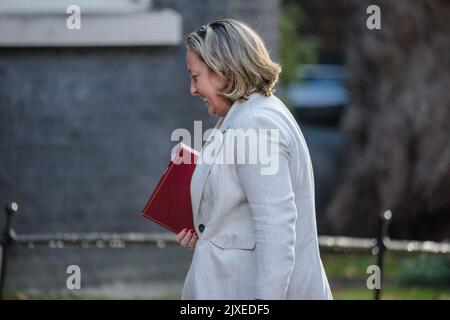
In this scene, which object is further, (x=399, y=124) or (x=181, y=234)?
(x=399, y=124)

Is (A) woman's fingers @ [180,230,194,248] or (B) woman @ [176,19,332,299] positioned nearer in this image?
(B) woman @ [176,19,332,299]

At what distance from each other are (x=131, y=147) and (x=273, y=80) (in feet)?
16.9

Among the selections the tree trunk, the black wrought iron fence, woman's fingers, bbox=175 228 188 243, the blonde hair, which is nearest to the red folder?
woman's fingers, bbox=175 228 188 243

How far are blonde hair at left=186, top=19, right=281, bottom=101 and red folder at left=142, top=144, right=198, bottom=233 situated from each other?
1.13ft

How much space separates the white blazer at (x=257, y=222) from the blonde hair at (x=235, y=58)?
5 centimetres

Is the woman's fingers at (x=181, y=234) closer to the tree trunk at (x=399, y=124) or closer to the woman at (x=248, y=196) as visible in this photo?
the woman at (x=248, y=196)

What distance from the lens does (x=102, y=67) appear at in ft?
32.3

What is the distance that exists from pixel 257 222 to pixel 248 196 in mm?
104

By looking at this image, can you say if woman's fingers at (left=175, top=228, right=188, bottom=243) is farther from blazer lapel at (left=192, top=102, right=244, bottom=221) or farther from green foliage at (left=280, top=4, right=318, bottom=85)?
green foliage at (left=280, top=4, right=318, bottom=85)

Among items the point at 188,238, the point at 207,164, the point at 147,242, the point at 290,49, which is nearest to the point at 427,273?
the point at 147,242

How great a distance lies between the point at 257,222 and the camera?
4.66 meters

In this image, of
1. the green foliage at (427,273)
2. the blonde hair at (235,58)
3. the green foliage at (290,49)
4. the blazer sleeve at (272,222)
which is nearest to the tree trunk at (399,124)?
the green foliage at (427,273)

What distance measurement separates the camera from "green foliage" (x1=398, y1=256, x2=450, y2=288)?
11273 millimetres

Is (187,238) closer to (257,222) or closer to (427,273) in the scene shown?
(257,222)
